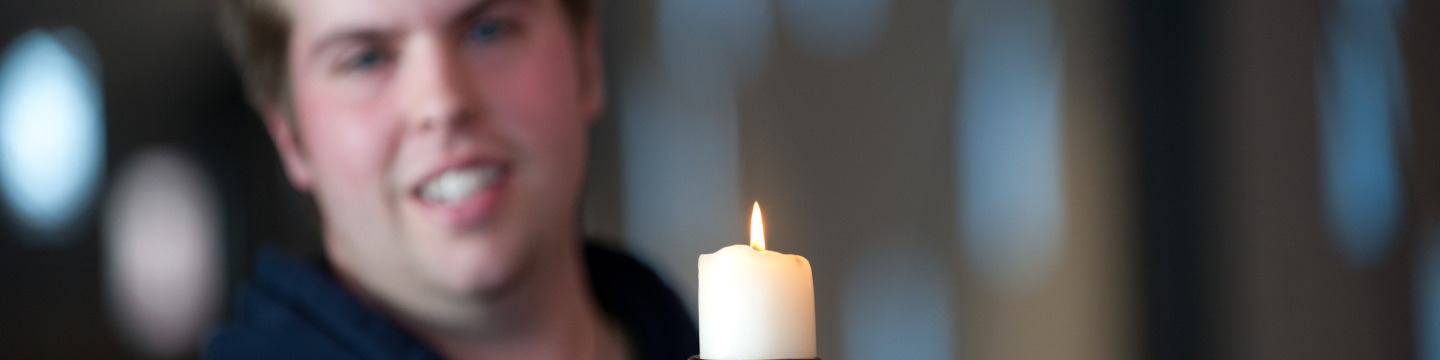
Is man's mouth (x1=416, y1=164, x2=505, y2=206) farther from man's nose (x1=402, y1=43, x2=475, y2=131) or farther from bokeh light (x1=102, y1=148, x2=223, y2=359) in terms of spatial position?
bokeh light (x1=102, y1=148, x2=223, y2=359)

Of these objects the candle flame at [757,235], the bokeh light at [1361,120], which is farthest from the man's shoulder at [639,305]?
the bokeh light at [1361,120]

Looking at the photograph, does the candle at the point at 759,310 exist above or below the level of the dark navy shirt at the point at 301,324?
above

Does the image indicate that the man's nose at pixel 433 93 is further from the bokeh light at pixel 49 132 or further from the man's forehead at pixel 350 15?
the bokeh light at pixel 49 132

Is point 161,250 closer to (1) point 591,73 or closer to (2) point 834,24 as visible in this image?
(1) point 591,73

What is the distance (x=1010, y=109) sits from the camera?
1.09 meters

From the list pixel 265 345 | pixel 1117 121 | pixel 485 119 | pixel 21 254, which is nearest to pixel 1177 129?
pixel 1117 121

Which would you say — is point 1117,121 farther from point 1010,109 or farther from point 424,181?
point 424,181

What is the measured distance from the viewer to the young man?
2.46ft

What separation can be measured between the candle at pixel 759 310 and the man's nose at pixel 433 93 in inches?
15.4

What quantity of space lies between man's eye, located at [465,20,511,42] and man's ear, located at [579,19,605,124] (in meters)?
0.07

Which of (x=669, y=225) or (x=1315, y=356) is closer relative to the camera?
(x=669, y=225)

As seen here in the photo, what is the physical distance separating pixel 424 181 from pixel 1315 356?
0.95 meters

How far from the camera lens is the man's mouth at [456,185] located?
2.50ft

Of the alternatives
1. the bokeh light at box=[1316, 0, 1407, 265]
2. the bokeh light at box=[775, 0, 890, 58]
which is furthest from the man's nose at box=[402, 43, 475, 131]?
the bokeh light at box=[1316, 0, 1407, 265]
